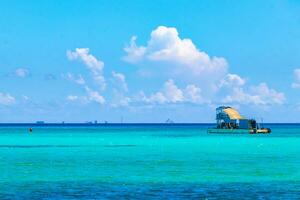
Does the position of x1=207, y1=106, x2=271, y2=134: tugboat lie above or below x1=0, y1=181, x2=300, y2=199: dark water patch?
above

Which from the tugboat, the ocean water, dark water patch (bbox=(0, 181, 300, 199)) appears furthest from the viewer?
the tugboat

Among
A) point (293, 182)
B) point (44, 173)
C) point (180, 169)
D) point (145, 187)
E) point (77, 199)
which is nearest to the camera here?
point (77, 199)

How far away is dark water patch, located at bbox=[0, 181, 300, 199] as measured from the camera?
39.7 m

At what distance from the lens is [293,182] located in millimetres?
47344

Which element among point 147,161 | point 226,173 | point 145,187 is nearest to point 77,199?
point 145,187

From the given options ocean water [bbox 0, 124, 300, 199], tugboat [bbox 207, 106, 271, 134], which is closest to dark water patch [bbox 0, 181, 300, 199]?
ocean water [bbox 0, 124, 300, 199]

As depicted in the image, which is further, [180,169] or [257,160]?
[257,160]

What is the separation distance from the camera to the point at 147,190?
4272cm

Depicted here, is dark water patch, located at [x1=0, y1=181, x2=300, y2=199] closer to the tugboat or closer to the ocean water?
the ocean water

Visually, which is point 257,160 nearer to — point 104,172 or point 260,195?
point 104,172

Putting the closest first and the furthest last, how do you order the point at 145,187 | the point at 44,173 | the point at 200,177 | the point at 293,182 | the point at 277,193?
1. the point at 277,193
2. the point at 145,187
3. the point at 293,182
4. the point at 200,177
5. the point at 44,173

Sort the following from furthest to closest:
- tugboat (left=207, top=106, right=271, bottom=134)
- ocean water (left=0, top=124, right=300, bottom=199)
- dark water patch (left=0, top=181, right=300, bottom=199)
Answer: tugboat (left=207, top=106, right=271, bottom=134), ocean water (left=0, top=124, right=300, bottom=199), dark water patch (left=0, top=181, right=300, bottom=199)

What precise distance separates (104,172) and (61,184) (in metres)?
9.25

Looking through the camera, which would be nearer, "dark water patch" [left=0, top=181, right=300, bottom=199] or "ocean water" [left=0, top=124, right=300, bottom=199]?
"dark water patch" [left=0, top=181, right=300, bottom=199]
